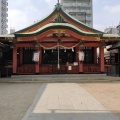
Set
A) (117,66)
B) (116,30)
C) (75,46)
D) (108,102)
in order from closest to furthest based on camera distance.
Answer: (108,102) < (75,46) < (117,66) < (116,30)

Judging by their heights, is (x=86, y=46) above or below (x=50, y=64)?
above

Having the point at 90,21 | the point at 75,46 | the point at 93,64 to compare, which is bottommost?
the point at 93,64

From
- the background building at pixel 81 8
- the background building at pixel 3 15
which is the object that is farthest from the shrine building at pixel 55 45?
the background building at pixel 3 15

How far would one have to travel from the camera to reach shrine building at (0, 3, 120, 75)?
21.1 metres

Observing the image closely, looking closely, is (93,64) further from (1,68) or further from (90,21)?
(90,21)

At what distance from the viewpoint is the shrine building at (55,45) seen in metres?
21.1

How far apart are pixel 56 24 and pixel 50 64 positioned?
14.4ft

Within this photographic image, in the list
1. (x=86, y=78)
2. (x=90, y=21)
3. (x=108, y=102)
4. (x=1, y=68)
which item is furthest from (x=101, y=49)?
(x=90, y=21)

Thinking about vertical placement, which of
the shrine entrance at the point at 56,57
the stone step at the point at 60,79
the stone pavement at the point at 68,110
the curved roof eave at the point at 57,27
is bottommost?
the stone pavement at the point at 68,110

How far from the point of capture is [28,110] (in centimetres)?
842

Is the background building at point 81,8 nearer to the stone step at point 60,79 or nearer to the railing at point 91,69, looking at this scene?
the railing at point 91,69

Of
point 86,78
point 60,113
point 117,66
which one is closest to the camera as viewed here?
point 60,113

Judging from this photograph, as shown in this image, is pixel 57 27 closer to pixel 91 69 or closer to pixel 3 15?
pixel 91 69

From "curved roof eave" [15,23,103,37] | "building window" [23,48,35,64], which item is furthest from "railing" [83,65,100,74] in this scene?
"building window" [23,48,35,64]
